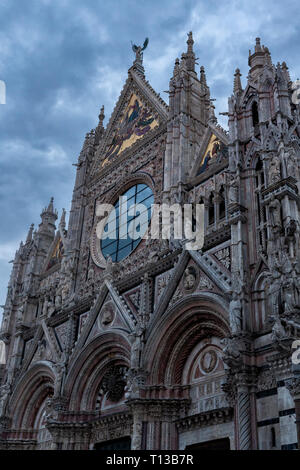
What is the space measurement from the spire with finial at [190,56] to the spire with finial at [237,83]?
5124 millimetres

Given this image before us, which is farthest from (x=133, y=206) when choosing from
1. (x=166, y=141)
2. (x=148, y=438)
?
(x=148, y=438)

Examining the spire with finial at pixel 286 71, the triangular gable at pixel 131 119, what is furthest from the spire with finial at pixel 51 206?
the spire with finial at pixel 286 71

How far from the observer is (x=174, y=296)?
16547mm

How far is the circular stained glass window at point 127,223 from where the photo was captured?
21.4m

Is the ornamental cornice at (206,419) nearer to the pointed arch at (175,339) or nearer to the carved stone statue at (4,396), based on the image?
the pointed arch at (175,339)

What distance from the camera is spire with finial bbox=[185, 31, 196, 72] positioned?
23766mm

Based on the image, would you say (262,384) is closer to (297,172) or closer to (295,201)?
(295,201)

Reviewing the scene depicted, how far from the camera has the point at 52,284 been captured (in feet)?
81.0

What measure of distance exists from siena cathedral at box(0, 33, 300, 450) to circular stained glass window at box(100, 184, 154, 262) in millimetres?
128

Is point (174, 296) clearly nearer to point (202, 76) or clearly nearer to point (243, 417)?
point (243, 417)

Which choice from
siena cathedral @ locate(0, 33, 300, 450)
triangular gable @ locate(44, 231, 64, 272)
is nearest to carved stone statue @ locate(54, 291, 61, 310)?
siena cathedral @ locate(0, 33, 300, 450)

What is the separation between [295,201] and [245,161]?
2883 millimetres

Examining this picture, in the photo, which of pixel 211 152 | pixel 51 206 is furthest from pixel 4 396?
pixel 211 152

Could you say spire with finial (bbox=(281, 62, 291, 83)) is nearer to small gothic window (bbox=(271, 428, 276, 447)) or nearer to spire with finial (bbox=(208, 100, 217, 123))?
spire with finial (bbox=(208, 100, 217, 123))
